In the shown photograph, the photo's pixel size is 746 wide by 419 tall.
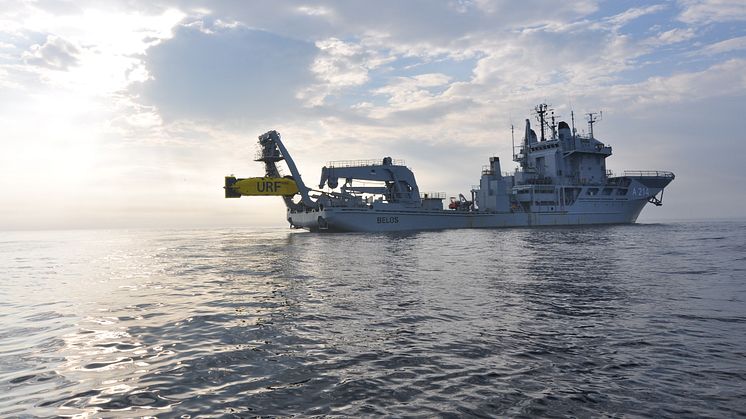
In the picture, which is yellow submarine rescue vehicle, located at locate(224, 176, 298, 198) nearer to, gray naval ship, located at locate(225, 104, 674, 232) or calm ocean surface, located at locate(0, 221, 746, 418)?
gray naval ship, located at locate(225, 104, 674, 232)

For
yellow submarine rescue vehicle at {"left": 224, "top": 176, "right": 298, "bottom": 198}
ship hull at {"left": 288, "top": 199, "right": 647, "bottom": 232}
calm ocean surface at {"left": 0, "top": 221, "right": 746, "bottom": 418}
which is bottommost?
calm ocean surface at {"left": 0, "top": 221, "right": 746, "bottom": 418}

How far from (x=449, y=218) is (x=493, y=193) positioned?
8236mm

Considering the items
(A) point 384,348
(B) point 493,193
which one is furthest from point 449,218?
(A) point 384,348

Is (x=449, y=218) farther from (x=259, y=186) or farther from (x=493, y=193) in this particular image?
(x=259, y=186)

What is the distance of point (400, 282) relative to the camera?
14648 millimetres

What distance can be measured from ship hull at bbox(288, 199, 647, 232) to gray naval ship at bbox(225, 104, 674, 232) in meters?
0.12

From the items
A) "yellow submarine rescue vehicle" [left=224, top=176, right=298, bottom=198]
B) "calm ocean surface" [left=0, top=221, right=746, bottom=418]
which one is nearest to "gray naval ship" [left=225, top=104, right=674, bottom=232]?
"yellow submarine rescue vehicle" [left=224, top=176, right=298, bottom=198]

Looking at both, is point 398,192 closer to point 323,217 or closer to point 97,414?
point 323,217

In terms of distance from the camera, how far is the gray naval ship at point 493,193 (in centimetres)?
5081

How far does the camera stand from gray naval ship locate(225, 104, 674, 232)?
5081 centimetres

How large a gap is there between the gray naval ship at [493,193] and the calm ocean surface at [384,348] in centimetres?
3587

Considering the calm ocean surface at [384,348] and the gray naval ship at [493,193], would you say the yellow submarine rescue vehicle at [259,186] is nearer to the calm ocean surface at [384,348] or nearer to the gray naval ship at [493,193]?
the gray naval ship at [493,193]

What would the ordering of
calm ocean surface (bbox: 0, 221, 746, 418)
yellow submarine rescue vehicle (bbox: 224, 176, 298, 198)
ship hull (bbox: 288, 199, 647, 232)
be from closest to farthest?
calm ocean surface (bbox: 0, 221, 746, 418) → yellow submarine rescue vehicle (bbox: 224, 176, 298, 198) → ship hull (bbox: 288, 199, 647, 232)

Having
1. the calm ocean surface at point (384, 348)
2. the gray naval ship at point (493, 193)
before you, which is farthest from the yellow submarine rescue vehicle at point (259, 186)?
the calm ocean surface at point (384, 348)
